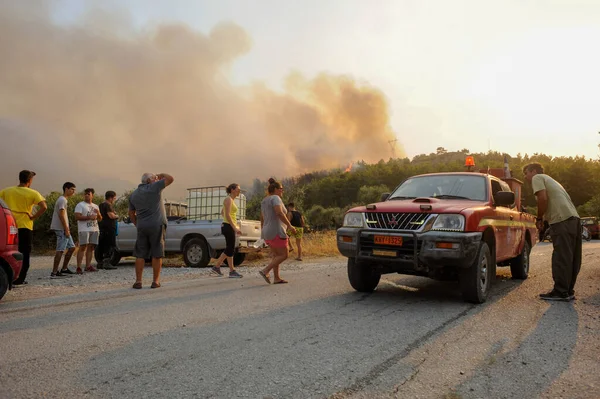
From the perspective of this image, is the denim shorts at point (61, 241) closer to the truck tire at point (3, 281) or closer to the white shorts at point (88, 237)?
the white shorts at point (88, 237)

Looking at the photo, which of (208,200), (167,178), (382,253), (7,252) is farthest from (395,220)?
(208,200)

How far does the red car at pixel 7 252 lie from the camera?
19.8ft

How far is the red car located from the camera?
604 centimetres

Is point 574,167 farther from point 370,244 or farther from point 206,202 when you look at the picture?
point 370,244

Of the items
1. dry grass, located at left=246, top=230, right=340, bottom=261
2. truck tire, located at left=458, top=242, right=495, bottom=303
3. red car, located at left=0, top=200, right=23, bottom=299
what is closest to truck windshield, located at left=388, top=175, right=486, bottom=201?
truck tire, located at left=458, top=242, right=495, bottom=303

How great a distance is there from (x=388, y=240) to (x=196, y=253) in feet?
23.9

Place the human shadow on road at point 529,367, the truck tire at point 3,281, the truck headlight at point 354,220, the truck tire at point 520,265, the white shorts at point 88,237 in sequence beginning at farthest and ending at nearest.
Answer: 1. the white shorts at point 88,237
2. the truck tire at point 520,265
3. the truck headlight at point 354,220
4. the truck tire at point 3,281
5. the human shadow on road at point 529,367

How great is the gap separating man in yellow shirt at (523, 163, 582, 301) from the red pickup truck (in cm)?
45

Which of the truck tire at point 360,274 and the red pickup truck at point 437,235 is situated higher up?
the red pickup truck at point 437,235

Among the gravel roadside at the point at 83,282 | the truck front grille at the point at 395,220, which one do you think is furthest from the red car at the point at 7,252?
the truck front grille at the point at 395,220

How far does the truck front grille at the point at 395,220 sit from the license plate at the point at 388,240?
0.58 ft

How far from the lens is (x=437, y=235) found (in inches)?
220

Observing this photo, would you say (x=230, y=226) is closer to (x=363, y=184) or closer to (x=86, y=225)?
(x=86, y=225)

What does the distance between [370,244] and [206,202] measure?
14.9m
